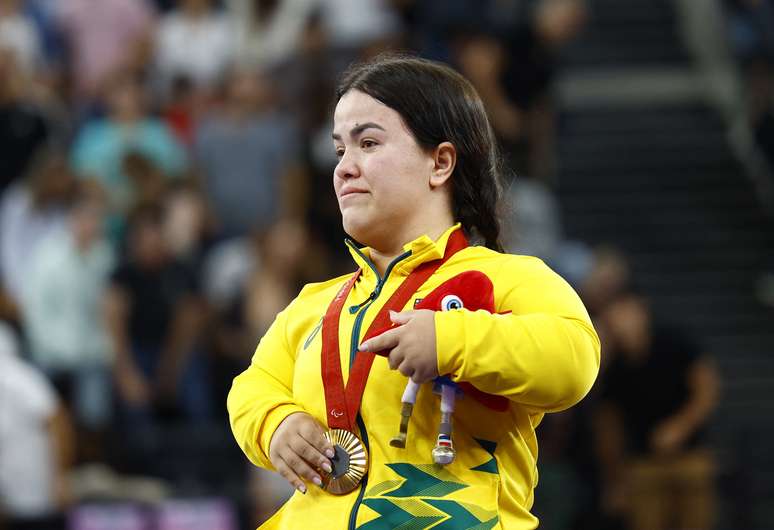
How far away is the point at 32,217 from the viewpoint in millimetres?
9328

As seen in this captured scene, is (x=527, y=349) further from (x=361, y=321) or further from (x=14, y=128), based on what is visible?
(x=14, y=128)

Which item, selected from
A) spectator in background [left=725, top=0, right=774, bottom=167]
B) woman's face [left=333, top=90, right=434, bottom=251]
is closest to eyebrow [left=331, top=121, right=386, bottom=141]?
woman's face [left=333, top=90, right=434, bottom=251]

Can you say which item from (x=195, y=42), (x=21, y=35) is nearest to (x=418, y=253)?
(x=21, y=35)

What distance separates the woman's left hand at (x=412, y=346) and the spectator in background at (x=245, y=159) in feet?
22.1

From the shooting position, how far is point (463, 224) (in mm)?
3402

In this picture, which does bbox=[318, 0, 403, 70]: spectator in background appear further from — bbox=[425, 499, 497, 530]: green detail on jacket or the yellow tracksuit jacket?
bbox=[425, 499, 497, 530]: green detail on jacket

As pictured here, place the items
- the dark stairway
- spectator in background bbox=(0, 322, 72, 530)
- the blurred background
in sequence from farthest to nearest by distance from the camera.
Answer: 1. the dark stairway
2. the blurred background
3. spectator in background bbox=(0, 322, 72, 530)

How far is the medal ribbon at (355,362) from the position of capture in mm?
3119

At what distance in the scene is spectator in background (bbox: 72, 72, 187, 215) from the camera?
9.58 meters

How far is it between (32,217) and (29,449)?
79.8 inches

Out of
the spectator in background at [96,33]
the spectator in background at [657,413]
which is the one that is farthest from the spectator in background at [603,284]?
the spectator in background at [96,33]

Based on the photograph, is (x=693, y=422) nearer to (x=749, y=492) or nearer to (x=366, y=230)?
(x=749, y=492)

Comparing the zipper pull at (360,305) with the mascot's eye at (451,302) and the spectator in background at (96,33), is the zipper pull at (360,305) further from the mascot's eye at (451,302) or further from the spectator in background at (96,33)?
the spectator in background at (96,33)

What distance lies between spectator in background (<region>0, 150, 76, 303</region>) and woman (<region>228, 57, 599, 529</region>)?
610 centimetres
